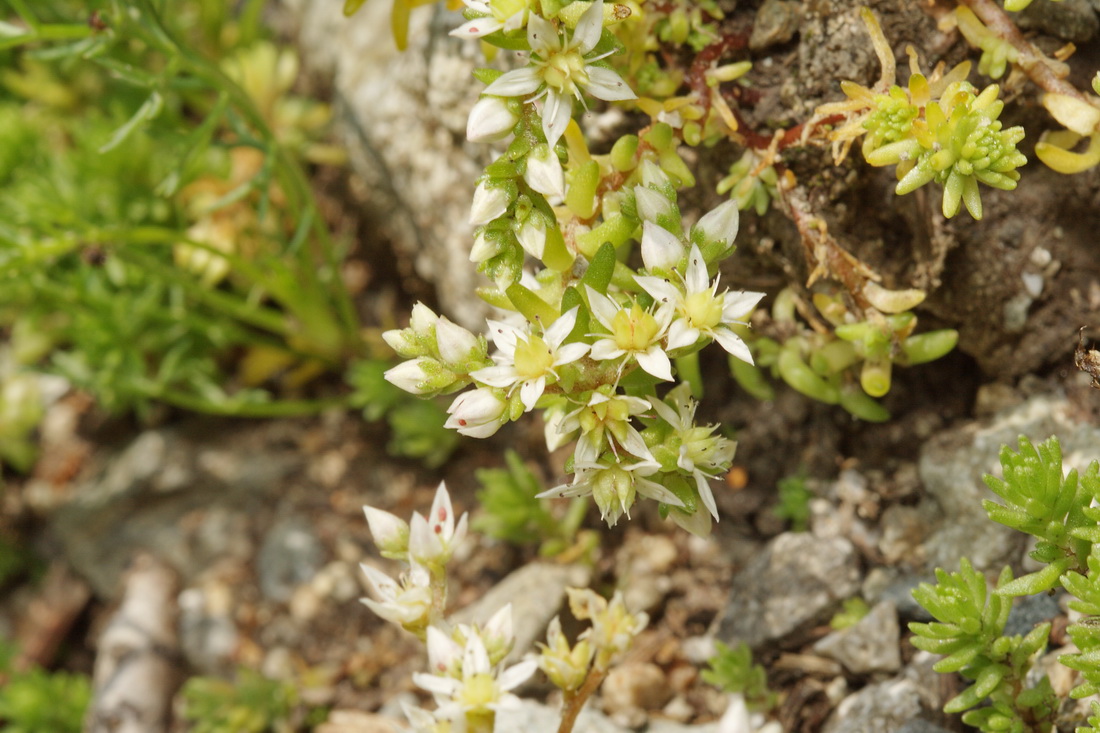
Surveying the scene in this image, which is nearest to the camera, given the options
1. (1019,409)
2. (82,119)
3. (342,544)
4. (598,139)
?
(1019,409)

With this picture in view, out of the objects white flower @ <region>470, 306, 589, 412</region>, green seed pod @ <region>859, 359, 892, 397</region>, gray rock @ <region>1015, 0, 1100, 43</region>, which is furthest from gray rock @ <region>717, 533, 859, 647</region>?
gray rock @ <region>1015, 0, 1100, 43</region>

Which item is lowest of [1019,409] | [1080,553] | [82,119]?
[1019,409]

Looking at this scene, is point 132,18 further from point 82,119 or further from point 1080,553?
point 1080,553

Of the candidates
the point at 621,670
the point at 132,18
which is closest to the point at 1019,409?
the point at 621,670

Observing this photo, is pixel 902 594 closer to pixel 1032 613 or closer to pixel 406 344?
pixel 1032 613

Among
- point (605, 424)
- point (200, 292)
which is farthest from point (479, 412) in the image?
point (200, 292)
